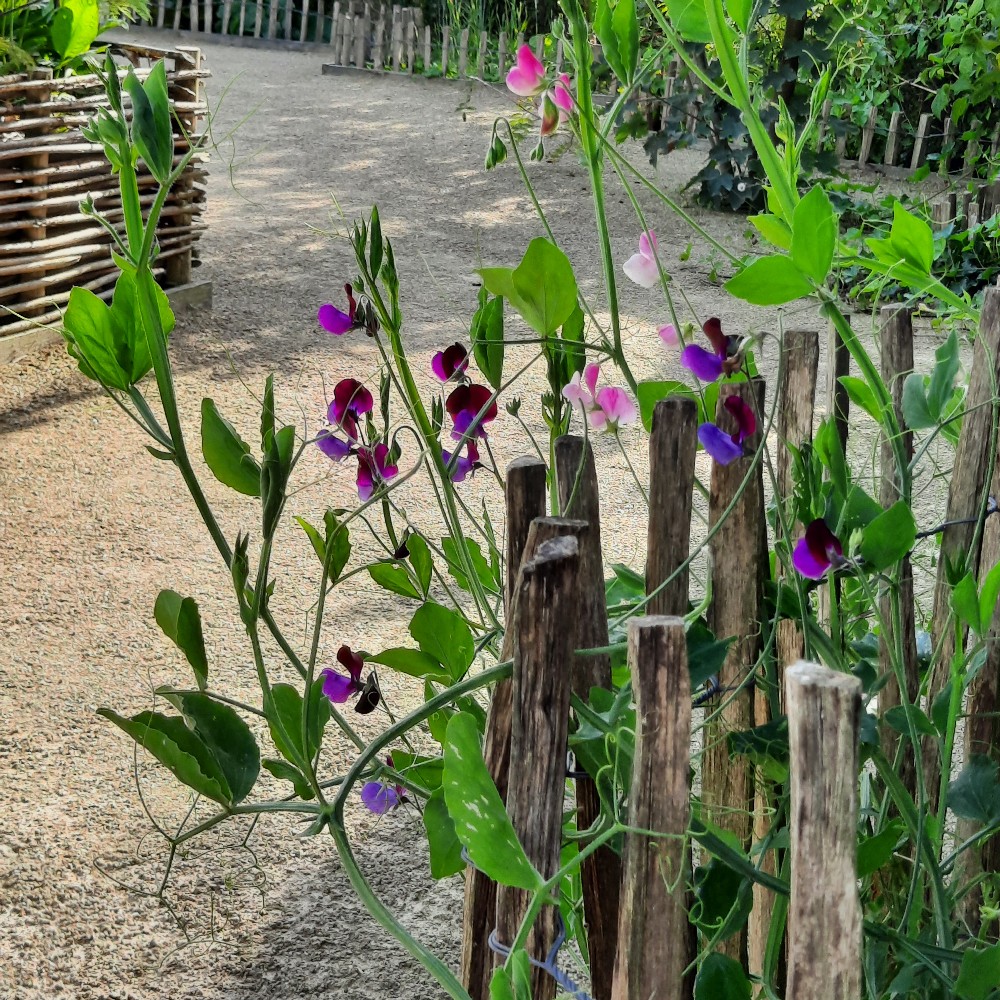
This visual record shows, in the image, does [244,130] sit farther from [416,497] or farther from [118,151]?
[118,151]

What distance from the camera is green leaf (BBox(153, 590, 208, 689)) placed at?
86 centimetres

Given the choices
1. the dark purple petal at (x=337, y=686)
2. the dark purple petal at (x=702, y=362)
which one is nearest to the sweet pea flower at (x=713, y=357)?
the dark purple petal at (x=702, y=362)

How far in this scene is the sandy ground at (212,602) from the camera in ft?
5.71

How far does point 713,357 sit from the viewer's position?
905mm

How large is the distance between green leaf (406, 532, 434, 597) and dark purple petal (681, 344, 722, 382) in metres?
0.39

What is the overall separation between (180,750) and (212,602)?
6.42 ft

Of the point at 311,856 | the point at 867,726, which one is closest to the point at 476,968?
the point at 867,726

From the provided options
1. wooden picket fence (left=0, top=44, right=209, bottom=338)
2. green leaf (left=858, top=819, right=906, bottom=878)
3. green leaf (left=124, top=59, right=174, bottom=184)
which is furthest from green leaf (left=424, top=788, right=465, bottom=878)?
wooden picket fence (left=0, top=44, right=209, bottom=338)

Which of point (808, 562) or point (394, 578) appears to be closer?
point (808, 562)

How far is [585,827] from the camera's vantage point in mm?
985

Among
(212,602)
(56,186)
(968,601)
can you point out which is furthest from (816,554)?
(56,186)

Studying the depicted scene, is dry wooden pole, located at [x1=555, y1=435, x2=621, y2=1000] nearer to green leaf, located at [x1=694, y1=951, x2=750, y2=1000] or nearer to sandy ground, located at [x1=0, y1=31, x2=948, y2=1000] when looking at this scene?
green leaf, located at [x1=694, y1=951, x2=750, y2=1000]

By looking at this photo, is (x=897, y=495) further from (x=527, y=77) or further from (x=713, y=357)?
(x=527, y=77)

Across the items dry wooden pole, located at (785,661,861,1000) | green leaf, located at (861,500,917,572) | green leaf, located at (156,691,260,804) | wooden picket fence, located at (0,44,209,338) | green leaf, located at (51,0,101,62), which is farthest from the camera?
green leaf, located at (51,0,101,62)
